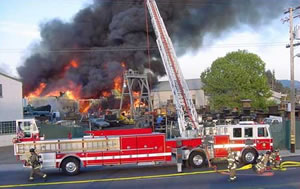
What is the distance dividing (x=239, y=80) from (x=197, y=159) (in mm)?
30862

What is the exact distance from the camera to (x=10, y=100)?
1102 inches

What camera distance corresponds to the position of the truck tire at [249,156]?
15945 mm

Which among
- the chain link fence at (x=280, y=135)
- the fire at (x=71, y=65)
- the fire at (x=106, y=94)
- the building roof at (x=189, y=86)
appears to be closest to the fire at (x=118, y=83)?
the fire at (x=106, y=94)

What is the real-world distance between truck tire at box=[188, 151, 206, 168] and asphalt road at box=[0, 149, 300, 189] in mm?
387

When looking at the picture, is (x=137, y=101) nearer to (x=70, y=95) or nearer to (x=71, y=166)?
(x=70, y=95)

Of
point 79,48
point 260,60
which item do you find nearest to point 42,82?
point 79,48

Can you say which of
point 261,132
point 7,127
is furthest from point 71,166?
point 7,127

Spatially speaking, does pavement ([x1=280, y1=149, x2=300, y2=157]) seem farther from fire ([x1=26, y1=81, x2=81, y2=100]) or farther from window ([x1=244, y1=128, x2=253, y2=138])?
fire ([x1=26, y1=81, x2=81, y2=100])

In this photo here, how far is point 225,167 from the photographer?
15664 millimetres

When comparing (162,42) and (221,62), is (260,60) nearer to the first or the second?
(221,62)

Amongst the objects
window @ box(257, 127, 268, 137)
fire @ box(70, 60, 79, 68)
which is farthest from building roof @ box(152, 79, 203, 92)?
window @ box(257, 127, 268, 137)

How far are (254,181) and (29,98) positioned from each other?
55.0 m

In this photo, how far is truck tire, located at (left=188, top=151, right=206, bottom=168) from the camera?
1541cm

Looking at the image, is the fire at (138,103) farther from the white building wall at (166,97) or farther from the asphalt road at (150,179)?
the asphalt road at (150,179)
